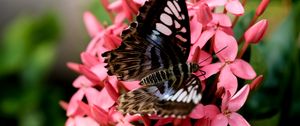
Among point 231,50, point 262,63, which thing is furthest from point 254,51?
point 231,50

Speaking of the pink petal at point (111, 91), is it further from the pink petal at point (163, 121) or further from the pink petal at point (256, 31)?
the pink petal at point (256, 31)

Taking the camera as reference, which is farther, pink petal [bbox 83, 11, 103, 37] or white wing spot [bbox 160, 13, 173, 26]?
pink petal [bbox 83, 11, 103, 37]

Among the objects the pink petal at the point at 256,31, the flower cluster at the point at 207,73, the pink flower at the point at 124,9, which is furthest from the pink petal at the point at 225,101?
the pink flower at the point at 124,9

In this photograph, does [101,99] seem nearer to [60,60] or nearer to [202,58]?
[202,58]

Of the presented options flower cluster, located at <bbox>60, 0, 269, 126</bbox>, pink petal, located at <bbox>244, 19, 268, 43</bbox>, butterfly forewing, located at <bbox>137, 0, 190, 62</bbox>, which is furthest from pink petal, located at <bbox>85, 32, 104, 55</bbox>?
pink petal, located at <bbox>244, 19, 268, 43</bbox>

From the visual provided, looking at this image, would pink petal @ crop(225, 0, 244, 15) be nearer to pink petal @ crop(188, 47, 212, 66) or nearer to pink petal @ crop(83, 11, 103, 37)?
pink petal @ crop(188, 47, 212, 66)

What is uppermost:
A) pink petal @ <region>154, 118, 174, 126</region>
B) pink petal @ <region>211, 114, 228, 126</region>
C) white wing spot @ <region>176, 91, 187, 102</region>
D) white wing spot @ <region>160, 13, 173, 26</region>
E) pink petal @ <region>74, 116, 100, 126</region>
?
white wing spot @ <region>160, 13, 173, 26</region>

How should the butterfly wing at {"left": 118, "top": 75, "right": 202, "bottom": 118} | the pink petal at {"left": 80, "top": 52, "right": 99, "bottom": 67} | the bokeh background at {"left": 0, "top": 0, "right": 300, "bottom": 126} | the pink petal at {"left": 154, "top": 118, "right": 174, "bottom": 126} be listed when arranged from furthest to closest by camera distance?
the bokeh background at {"left": 0, "top": 0, "right": 300, "bottom": 126}
the pink petal at {"left": 80, "top": 52, "right": 99, "bottom": 67}
the pink petal at {"left": 154, "top": 118, "right": 174, "bottom": 126}
the butterfly wing at {"left": 118, "top": 75, "right": 202, "bottom": 118}
